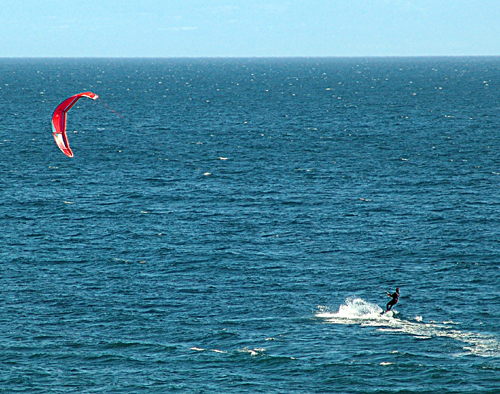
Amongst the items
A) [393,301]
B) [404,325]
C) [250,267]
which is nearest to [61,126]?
[250,267]

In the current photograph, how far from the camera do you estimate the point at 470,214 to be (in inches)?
3231

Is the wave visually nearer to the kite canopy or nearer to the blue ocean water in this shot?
the blue ocean water

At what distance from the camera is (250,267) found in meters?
66.2

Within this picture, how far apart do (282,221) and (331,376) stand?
120 feet

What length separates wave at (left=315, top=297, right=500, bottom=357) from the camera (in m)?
49.5

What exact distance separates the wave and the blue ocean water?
20 cm

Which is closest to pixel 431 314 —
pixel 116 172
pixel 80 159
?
pixel 116 172

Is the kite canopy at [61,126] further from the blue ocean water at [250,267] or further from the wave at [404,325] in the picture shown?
the wave at [404,325]

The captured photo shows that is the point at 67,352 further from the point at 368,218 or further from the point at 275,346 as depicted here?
the point at 368,218

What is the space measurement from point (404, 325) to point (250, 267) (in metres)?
17.8

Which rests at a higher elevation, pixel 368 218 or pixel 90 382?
pixel 368 218

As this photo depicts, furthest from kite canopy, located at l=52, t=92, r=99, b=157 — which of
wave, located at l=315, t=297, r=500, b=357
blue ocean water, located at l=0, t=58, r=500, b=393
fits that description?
wave, located at l=315, t=297, r=500, b=357

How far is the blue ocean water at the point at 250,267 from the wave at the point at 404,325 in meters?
0.20

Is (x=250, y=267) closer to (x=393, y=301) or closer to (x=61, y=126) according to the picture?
(x=393, y=301)
